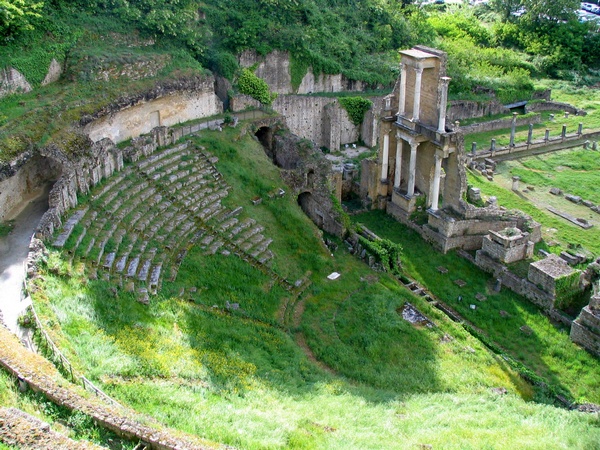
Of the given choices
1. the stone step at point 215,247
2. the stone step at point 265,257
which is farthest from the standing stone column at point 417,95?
the stone step at point 215,247

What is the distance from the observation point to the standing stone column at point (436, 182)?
33.6 metres

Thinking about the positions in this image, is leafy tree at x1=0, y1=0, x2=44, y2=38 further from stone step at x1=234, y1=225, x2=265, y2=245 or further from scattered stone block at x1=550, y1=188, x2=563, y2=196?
scattered stone block at x1=550, y1=188, x2=563, y2=196

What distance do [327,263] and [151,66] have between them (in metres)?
15.0

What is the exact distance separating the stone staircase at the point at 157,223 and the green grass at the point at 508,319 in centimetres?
789

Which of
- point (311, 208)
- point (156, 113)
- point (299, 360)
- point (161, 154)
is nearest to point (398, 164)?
point (311, 208)

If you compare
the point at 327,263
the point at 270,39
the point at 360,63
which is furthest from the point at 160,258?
the point at 360,63

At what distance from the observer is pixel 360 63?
159 feet

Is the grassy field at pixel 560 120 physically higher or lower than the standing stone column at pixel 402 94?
lower

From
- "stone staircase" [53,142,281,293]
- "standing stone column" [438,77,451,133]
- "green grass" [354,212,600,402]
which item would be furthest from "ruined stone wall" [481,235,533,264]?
"stone staircase" [53,142,281,293]

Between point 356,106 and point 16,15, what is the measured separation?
2151cm

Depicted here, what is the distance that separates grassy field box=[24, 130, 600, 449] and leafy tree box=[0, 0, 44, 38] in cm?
1295

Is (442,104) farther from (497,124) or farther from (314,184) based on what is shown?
(497,124)

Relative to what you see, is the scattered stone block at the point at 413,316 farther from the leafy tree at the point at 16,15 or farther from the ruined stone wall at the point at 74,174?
the leafy tree at the point at 16,15

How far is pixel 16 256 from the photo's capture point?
22141mm
